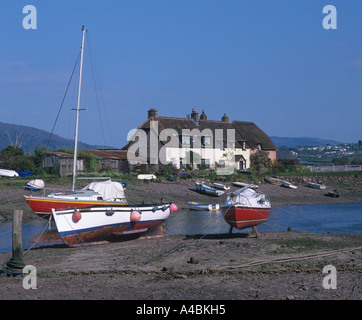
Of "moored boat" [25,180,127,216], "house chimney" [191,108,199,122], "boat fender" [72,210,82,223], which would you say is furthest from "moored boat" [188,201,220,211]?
"house chimney" [191,108,199,122]

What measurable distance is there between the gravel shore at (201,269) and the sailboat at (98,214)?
2.56 ft

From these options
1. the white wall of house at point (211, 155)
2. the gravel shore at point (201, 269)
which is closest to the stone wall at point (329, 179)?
the white wall of house at point (211, 155)

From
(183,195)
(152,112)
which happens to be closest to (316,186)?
(183,195)

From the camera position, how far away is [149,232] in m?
27.7

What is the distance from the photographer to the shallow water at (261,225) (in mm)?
29062

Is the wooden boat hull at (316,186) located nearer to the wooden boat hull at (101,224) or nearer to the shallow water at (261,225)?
the shallow water at (261,225)

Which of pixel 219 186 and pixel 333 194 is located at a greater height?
pixel 219 186

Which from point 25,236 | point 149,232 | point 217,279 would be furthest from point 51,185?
point 217,279

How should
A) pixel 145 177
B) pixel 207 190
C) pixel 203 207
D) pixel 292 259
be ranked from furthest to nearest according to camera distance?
pixel 145 177 < pixel 207 190 < pixel 203 207 < pixel 292 259

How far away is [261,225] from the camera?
1260 inches

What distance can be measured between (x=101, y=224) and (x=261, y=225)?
1200cm

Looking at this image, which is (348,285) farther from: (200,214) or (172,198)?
(172,198)

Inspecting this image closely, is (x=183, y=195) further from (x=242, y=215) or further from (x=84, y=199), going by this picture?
(x=242, y=215)

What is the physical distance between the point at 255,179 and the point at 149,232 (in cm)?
3363
